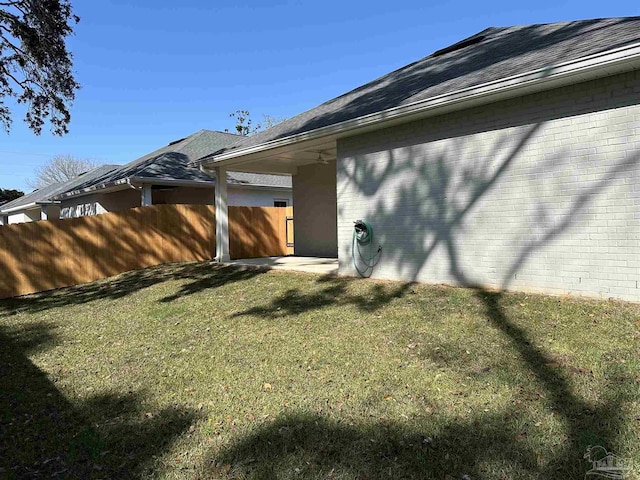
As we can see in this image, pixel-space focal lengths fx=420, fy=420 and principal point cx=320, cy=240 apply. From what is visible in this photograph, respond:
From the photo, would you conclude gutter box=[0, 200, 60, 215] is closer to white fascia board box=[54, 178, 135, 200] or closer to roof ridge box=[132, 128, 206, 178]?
white fascia board box=[54, 178, 135, 200]

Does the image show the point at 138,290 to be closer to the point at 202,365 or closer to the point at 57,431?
the point at 202,365

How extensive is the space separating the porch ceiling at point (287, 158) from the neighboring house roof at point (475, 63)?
351mm

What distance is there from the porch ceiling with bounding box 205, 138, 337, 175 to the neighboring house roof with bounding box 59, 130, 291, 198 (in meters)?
1.81

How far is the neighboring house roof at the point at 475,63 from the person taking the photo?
552cm

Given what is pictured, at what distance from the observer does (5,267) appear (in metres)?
9.77

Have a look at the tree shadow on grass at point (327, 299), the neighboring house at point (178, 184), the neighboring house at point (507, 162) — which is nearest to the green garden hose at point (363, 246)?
the neighboring house at point (507, 162)

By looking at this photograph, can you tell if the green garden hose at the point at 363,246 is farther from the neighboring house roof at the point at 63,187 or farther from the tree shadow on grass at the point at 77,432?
the neighboring house roof at the point at 63,187

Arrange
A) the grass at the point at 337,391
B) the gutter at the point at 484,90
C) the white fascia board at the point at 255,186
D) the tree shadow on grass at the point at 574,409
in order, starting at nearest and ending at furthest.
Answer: the tree shadow on grass at the point at 574,409, the grass at the point at 337,391, the gutter at the point at 484,90, the white fascia board at the point at 255,186

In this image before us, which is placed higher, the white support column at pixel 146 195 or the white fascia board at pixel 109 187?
the white fascia board at pixel 109 187

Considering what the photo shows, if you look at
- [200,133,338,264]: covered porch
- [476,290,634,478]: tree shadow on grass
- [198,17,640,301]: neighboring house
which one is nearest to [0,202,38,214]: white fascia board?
[200,133,338,264]: covered porch

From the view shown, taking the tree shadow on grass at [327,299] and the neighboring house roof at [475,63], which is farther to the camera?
the tree shadow on grass at [327,299]

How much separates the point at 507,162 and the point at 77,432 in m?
6.00

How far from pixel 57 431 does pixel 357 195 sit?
618 centimetres

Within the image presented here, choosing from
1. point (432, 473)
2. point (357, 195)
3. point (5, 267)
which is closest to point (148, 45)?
point (5, 267)
